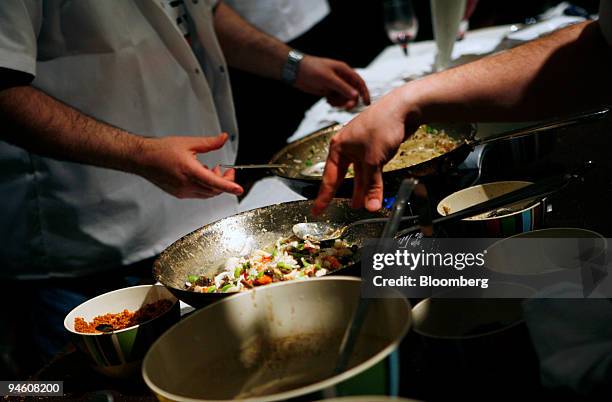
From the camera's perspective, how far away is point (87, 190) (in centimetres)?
221

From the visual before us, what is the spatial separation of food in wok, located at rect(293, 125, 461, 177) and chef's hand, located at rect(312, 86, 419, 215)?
1.29ft

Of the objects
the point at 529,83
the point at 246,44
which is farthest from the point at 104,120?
the point at 529,83

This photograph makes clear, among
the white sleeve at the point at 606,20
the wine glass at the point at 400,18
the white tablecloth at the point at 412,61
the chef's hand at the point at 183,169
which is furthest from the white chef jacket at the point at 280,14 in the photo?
the white sleeve at the point at 606,20

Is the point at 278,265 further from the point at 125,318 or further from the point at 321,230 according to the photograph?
the point at 125,318

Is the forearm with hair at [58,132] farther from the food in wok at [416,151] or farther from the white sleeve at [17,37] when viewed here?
the food in wok at [416,151]

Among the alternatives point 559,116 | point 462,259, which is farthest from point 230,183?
point 559,116

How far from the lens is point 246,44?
2.62m

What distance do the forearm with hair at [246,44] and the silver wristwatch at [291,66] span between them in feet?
0.15

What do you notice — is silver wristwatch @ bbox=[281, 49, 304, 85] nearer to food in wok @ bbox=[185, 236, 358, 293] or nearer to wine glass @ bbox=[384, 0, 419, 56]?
wine glass @ bbox=[384, 0, 419, 56]

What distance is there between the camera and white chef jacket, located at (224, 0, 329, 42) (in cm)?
434

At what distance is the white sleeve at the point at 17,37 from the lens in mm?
1743

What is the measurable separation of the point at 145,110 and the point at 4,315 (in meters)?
1.25

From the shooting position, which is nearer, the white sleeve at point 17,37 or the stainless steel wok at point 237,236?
the stainless steel wok at point 237,236

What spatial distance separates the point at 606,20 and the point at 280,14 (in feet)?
11.3
